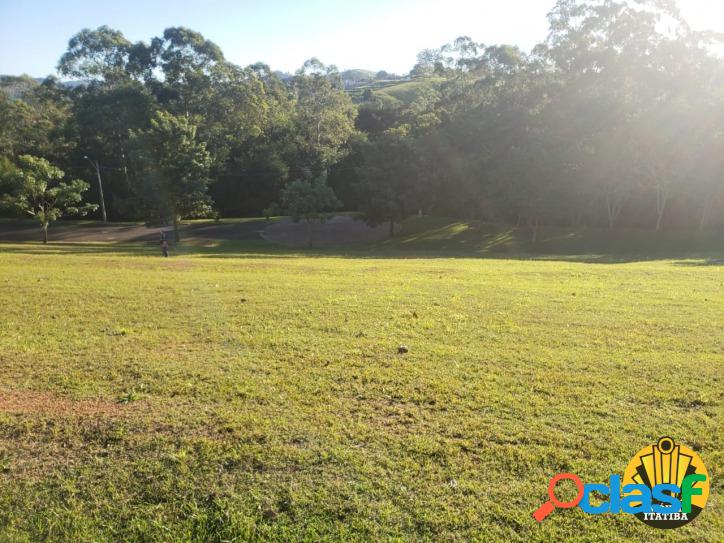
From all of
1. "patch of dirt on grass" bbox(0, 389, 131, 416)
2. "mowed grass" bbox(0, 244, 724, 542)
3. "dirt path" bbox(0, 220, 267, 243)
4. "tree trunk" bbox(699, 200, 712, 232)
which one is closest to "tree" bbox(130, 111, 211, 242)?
"dirt path" bbox(0, 220, 267, 243)

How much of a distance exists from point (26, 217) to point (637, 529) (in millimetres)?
48973

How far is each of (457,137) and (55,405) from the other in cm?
3650

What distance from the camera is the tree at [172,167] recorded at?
32.1 m

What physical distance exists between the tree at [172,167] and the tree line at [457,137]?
4.0 inches

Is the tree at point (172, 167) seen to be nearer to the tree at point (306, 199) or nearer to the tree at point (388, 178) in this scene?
the tree at point (306, 199)

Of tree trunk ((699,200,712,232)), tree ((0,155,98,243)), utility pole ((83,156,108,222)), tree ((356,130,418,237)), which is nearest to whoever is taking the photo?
tree ((0,155,98,243))

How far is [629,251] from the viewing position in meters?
31.4

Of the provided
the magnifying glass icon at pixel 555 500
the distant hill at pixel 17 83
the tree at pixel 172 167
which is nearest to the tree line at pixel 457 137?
the tree at pixel 172 167

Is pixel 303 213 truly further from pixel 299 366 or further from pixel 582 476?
pixel 582 476

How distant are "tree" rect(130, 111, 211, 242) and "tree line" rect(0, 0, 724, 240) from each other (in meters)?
0.10

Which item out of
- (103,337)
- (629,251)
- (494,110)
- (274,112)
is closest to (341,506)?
(103,337)

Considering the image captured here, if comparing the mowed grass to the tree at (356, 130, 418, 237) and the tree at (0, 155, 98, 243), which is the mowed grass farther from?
the tree at (356, 130, 418, 237)

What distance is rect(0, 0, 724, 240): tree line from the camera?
109 ft

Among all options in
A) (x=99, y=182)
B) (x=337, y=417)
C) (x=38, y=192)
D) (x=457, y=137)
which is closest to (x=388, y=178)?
(x=457, y=137)
